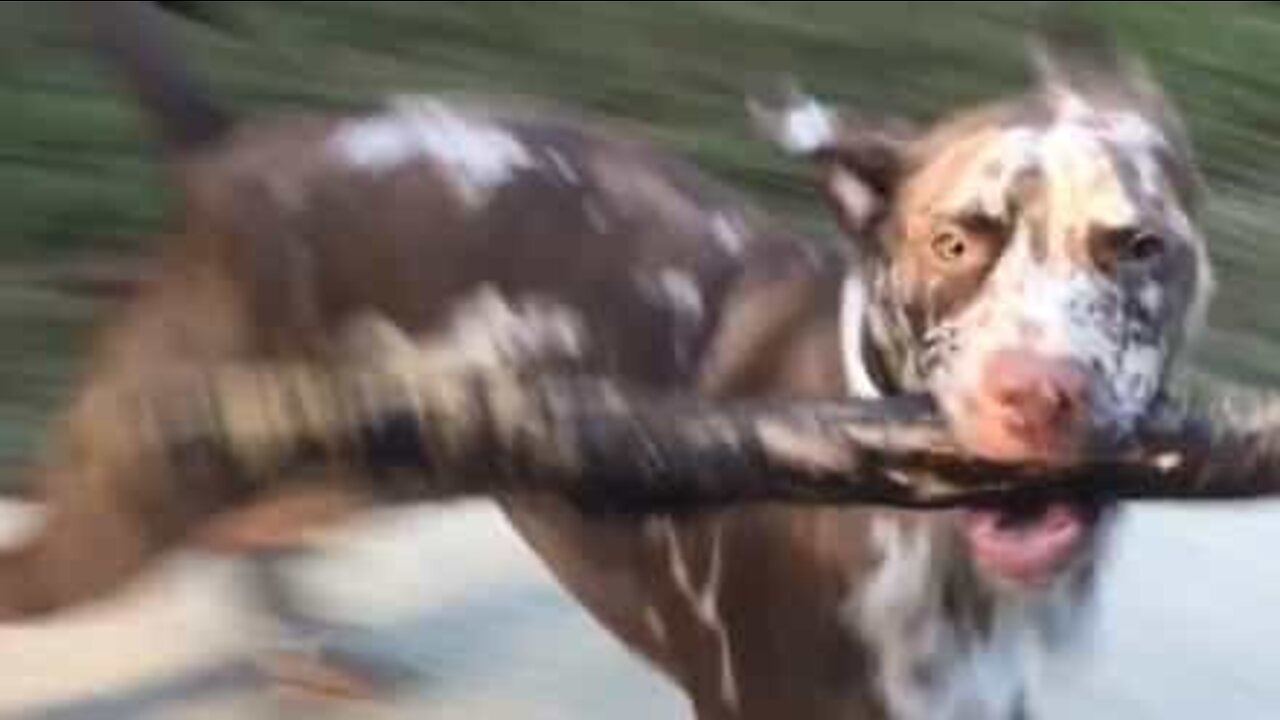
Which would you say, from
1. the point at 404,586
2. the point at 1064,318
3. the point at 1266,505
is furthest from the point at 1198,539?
the point at 1064,318

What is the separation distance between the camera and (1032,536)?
3.83m

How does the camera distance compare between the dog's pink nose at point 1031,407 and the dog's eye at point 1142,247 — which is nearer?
the dog's pink nose at point 1031,407

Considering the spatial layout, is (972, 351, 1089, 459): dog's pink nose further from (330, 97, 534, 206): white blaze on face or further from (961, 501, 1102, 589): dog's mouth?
(330, 97, 534, 206): white blaze on face

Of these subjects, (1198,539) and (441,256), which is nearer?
(441,256)

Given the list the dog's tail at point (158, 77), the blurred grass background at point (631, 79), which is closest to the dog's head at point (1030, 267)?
the dog's tail at point (158, 77)

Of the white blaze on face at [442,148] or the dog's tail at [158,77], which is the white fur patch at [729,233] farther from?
the dog's tail at [158,77]

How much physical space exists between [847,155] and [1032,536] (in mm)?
528

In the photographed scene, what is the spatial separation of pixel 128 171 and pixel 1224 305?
219 centimetres

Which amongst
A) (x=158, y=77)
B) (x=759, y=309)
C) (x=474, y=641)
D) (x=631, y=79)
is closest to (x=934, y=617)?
(x=759, y=309)

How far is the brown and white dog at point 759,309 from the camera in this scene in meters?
3.79

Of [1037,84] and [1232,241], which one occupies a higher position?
[1037,84]

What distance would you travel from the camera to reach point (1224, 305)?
23.3ft

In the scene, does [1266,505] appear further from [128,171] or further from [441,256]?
[128,171]

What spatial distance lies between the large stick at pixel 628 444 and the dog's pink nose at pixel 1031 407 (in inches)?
2.0
